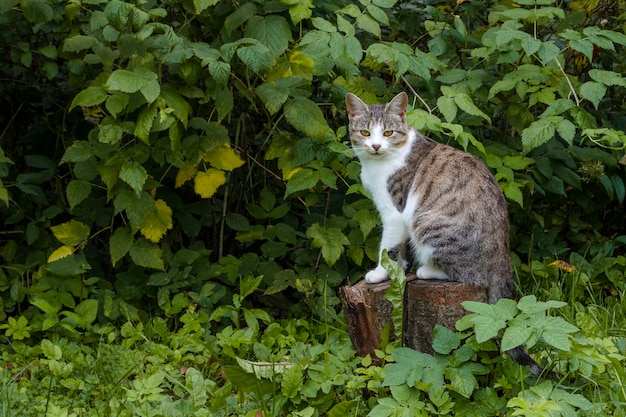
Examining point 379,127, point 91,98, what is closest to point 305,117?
point 379,127

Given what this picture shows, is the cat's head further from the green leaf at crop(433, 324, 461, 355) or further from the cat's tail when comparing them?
the cat's tail

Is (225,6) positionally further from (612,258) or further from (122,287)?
(612,258)

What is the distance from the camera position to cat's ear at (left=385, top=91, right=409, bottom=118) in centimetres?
392

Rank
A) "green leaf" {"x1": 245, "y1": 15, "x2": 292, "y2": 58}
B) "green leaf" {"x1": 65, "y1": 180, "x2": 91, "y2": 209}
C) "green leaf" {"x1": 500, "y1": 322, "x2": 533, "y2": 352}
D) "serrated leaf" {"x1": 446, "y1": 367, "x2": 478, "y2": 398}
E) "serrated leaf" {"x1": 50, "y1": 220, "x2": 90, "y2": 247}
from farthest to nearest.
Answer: "serrated leaf" {"x1": 50, "y1": 220, "x2": 90, "y2": 247} → "green leaf" {"x1": 65, "y1": 180, "x2": 91, "y2": 209} → "green leaf" {"x1": 245, "y1": 15, "x2": 292, "y2": 58} → "serrated leaf" {"x1": 446, "y1": 367, "x2": 478, "y2": 398} → "green leaf" {"x1": 500, "y1": 322, "x2": 533, "y2": 352}

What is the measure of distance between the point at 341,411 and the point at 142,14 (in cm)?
189

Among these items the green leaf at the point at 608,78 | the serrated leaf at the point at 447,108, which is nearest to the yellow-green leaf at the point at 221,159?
the serrated leaf at the point at 447,108

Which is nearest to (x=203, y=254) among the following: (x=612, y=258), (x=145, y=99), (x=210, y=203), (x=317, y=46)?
(x=210, y=203)

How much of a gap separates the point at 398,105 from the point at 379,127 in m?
0.15

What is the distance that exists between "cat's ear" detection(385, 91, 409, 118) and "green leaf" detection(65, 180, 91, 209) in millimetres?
1715

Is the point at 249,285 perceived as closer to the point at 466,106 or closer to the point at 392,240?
the point at 392,240

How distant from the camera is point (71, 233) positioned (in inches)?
182

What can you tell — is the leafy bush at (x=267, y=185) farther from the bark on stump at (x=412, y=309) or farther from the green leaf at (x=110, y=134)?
the bark on stump at (x=412, y=309)

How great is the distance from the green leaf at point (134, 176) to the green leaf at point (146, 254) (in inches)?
22.9

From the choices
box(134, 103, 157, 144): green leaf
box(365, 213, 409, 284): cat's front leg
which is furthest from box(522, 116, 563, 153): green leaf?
box(134, 103, 157, 144): green leaf
